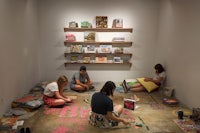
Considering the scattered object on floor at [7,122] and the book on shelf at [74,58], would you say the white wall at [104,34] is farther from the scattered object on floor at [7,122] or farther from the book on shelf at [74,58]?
the scattered object on floor at [7,122]

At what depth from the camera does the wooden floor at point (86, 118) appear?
3297 mm

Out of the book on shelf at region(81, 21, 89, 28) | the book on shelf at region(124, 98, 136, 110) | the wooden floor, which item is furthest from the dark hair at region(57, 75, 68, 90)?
the book on shelf at region(81, 21, 89, 28)

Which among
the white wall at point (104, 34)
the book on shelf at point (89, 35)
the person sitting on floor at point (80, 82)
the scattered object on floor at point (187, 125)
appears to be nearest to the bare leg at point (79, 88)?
the person sitting on floor at point (80, 82)

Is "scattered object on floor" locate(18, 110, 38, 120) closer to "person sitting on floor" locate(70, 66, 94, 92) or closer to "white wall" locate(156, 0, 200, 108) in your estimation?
"person sitting on floor" locate(70, 66, 94, 92)

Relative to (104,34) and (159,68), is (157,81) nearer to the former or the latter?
(159,68)

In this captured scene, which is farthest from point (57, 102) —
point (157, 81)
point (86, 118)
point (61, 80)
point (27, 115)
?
point (157, 81)

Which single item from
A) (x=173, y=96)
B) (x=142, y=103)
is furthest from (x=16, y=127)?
(x=173, y=96)

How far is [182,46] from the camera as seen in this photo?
4.62 metres

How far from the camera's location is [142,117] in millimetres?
3803

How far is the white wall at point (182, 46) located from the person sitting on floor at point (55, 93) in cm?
253

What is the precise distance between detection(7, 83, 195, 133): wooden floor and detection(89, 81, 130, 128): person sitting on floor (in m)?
0.10

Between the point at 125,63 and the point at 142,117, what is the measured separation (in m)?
2.80

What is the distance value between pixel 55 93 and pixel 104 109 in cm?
142

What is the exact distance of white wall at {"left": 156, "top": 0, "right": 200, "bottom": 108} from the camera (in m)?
4.09
